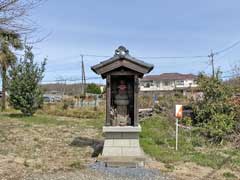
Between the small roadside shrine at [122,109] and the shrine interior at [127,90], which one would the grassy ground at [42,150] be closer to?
the small roadside shrine at [122,109]

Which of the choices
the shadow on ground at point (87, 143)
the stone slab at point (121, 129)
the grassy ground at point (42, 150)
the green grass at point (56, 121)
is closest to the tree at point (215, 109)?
the shadow on ground at point (87, 143)

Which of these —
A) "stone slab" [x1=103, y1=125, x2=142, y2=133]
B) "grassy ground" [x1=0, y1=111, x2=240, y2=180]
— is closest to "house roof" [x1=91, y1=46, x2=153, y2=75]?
"stone slab" [x1=103, y1=125, x2=142, y2=133]

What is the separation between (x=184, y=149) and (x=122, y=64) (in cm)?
326

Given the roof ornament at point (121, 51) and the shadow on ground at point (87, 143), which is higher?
the roof ornament at point (121, 51)

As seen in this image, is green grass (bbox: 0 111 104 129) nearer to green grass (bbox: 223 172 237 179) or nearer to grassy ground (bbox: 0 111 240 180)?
grassy ground (bbox: 0 111 240 180)

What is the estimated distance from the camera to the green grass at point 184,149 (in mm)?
7679

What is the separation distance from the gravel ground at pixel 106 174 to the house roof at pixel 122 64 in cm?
215

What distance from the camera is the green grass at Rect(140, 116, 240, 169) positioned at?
7.68 meters

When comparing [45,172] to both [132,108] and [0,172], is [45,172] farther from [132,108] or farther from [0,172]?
[132,108]

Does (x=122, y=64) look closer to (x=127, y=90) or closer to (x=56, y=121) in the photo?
(x=127, y=90)

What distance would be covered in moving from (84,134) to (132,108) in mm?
4633

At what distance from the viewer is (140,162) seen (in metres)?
7.03

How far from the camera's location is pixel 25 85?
17.9 m

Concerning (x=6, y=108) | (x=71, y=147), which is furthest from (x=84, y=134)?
(x=6, y=108)
